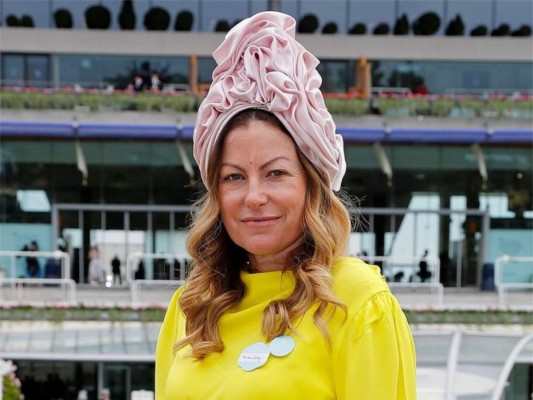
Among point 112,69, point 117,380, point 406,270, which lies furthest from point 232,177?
point 112,69

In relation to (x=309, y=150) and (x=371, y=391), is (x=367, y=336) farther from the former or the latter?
(x=309, y=150)

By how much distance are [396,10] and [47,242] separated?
43.9 ft

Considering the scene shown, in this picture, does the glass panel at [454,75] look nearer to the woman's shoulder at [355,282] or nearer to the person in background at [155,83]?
the person in background at [155,83]

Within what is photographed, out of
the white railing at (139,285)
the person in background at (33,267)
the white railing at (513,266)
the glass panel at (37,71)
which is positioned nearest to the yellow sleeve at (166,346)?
the white railing at (139,285)

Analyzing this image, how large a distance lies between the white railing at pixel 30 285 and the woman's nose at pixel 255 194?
18.1 metres

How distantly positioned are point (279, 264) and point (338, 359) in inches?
15.3

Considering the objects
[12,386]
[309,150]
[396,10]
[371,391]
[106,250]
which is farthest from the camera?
[396,10]

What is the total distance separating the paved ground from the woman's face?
17315 mm

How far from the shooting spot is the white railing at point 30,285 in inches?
804

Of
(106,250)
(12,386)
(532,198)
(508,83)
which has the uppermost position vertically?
(508,83)

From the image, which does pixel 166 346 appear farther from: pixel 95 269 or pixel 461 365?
pixel 95 269

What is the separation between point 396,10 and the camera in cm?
2822

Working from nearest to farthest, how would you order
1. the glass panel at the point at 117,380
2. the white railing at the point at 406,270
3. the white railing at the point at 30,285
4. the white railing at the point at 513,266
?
the glass panel at the point at 117,380
the white railing at the point at 30,285
the white railing at the point at 406,270
the white railing at the point at 513,266

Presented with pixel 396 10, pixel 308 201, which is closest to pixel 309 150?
pixel 308 201
